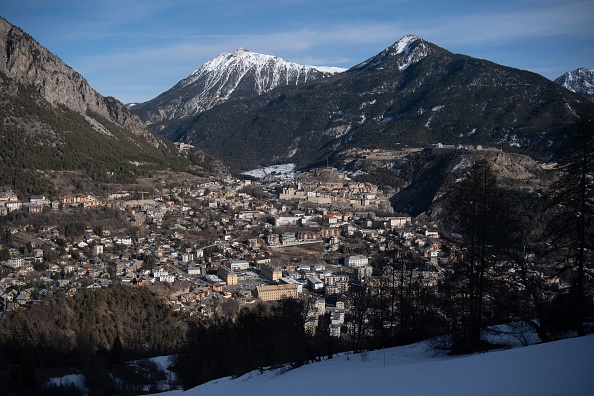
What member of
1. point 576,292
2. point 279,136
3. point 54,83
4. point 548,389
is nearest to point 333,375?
point 548,389

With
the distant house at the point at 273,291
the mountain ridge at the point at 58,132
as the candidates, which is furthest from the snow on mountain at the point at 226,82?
the distant house at the point at 273,291

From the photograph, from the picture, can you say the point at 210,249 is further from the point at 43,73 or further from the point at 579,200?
the point at 43,73

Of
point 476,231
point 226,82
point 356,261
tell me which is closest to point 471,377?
point 476,231

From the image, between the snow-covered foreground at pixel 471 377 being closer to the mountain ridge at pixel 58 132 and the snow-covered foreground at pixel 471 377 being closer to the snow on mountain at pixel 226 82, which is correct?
the mountain ridge at pixel 58 132

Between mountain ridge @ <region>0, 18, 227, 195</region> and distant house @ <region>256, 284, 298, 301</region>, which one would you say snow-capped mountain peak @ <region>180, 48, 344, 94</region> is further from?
distant house @ <region>256, 284, 298, 301</region>

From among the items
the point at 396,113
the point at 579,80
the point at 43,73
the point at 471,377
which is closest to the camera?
the point at 471,377

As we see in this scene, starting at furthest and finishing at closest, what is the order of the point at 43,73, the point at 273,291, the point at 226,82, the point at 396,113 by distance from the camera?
the point at 226,82, the point at 396,113, the point at 43,73, the point at 273,291

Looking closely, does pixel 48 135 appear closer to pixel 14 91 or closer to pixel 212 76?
pixel 14 91
